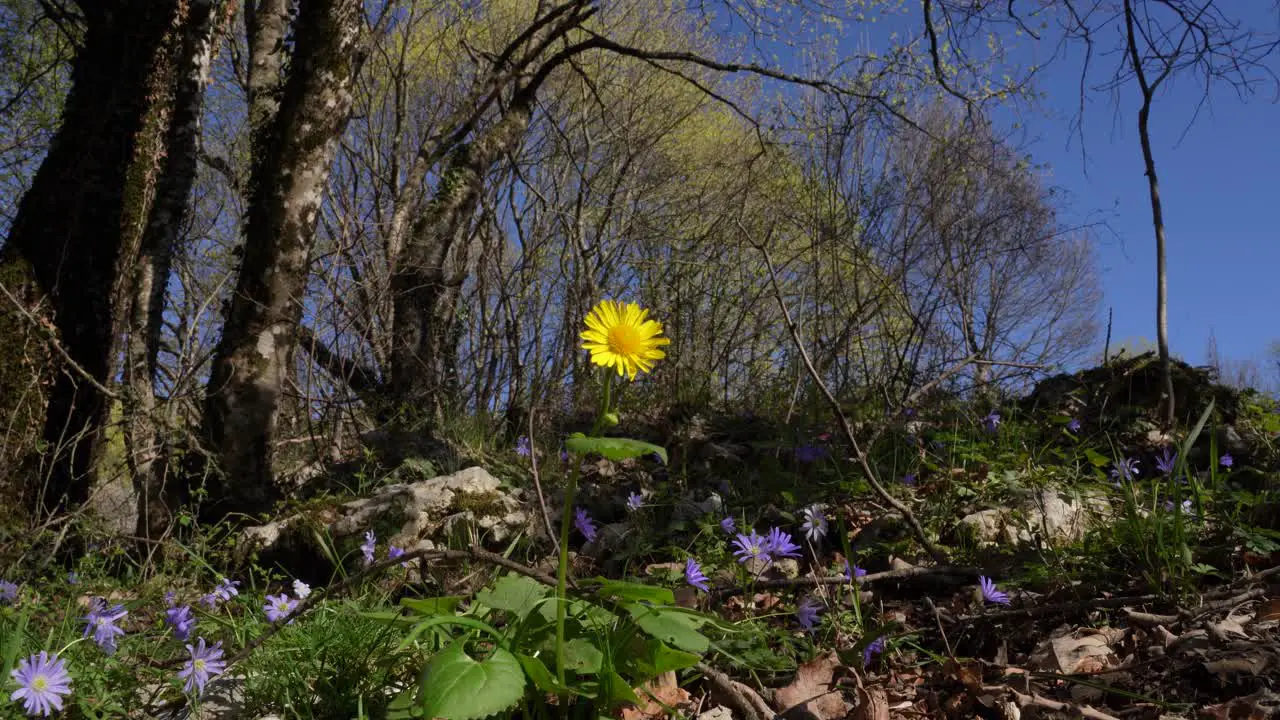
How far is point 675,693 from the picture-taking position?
202 cm

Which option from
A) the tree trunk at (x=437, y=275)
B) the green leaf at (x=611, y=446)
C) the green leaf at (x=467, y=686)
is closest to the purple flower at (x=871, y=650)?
the green leaf at (x=467, y=686)

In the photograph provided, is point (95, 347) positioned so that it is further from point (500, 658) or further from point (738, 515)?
point (500, 658)

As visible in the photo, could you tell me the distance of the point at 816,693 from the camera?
2.03m

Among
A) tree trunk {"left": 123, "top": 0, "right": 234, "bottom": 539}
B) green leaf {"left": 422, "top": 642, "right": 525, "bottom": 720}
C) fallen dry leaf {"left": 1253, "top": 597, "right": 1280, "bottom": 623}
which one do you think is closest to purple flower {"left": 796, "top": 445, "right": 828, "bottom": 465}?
fallen dry leaf {"left": 1253, "top": 597, "right": 1280, "bottom": 623}

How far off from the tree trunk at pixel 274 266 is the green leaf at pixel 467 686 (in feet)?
11.3

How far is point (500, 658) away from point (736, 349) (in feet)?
19.7

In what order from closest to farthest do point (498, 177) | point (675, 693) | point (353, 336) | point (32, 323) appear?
1. point (675, 693)
2. point (32, 323)
3. point (353, 336)
4. point (498, 177)

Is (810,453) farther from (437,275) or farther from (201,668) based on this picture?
(437,275)

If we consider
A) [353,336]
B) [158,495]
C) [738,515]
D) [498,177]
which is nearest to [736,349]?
[498,177]

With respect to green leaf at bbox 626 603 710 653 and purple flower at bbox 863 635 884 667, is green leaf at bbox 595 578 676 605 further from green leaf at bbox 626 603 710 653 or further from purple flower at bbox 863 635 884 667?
purple flower at bbox 863 635 884 667

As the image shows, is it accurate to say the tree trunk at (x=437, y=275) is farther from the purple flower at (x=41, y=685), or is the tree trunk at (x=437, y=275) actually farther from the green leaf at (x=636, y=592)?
the green leaf at (x=636, y=592)

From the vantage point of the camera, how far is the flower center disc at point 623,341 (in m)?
1.57

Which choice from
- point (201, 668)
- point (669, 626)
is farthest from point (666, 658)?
point (201, 668)

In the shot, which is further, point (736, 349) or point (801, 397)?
point (736, 349)
